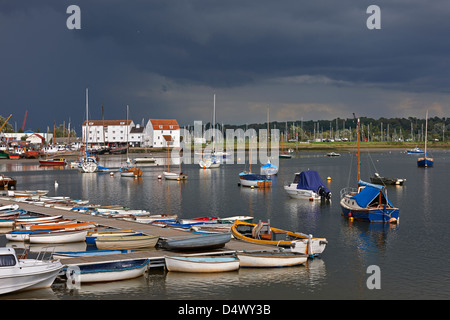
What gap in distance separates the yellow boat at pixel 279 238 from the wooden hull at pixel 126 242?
7260 mm

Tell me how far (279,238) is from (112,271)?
51.5 ft

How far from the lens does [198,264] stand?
33.3 meters

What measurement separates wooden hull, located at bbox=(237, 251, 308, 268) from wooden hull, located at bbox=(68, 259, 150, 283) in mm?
6561

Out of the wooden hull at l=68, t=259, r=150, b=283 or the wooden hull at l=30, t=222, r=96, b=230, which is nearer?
the wooden hull at l=68, t=259, r=150, b=283

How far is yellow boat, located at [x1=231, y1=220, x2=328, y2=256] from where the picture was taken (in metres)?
37.3

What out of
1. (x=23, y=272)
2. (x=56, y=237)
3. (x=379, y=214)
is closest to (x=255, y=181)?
(x=379, y=214)

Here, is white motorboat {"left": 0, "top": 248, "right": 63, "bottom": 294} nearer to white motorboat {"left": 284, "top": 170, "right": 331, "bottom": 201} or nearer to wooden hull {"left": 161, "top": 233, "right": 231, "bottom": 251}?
wooden hull {"left": 161, "top": 233, "right": 231, "bottom": 251}

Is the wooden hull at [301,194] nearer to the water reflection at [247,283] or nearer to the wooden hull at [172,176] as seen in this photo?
the water reflection at [247,283]

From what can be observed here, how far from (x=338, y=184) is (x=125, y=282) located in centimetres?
7820

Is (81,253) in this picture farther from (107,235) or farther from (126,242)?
(107,235)

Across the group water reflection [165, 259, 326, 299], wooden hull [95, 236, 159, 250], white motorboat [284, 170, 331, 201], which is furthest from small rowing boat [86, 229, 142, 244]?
white motorboat [284, 170, 331, 201]

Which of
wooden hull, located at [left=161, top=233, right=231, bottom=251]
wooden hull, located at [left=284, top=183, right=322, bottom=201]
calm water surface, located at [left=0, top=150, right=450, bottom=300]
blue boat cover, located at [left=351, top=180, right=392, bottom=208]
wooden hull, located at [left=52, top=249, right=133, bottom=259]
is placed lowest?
calm water surface, located at [left=0, top=150, right=450, bottom=300]

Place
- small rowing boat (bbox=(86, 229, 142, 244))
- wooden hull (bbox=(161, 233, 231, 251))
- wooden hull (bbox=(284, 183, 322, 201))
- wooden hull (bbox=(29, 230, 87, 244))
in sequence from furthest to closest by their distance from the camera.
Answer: wooden hull (bbox=(284, 183, 322, 201)) < wooden hull (bbox=(29, 230, 87, 244)) < small rowing boat (bbox=(86, 229, 142, 244)) < wooden hull (bbox=(161, 233, 231, 251))

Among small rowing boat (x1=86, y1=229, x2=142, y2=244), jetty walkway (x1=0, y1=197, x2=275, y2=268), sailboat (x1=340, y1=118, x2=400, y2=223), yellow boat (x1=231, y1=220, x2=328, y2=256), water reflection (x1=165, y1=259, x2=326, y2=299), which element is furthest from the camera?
sailboat (x1=340, y1=118, x2=400, y2=223)
